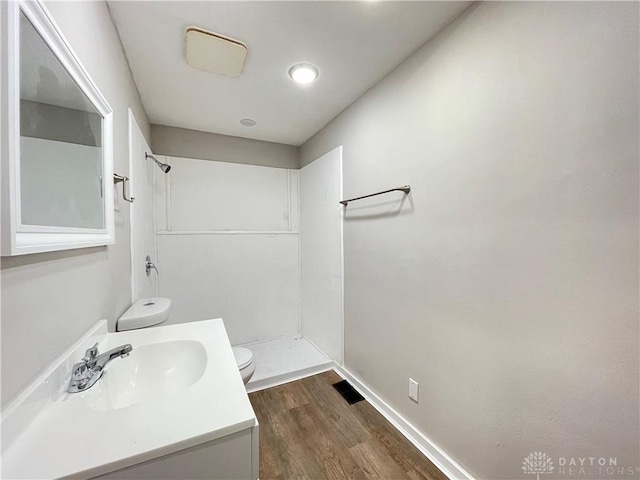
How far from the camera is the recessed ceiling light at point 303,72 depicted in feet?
5.21

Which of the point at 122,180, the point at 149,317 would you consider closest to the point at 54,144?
the point at 122,180

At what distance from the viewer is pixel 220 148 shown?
8.68 ft

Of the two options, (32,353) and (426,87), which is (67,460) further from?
(426,87)

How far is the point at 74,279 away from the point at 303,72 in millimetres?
1581

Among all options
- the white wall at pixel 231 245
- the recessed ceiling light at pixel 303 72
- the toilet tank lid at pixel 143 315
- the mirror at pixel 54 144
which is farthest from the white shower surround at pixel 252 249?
the mirror at pixel 54 144

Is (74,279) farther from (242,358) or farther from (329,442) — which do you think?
(329,442)

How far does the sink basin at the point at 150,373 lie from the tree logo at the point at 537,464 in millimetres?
1302

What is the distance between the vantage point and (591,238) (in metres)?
0.84

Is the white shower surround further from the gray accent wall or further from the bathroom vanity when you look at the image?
the bathroom vanity

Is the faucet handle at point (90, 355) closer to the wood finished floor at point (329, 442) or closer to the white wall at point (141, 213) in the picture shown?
the white wall at point (141, 213)

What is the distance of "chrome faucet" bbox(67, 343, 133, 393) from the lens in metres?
0.77

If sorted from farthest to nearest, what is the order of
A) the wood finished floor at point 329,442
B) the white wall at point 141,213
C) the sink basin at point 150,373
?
the white wall at point 141,213 < the wood finished floor at point 329,442 < the sink basin at point 150,373

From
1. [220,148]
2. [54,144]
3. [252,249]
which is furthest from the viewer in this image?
[252,249]

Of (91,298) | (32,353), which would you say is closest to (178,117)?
(91,298)
